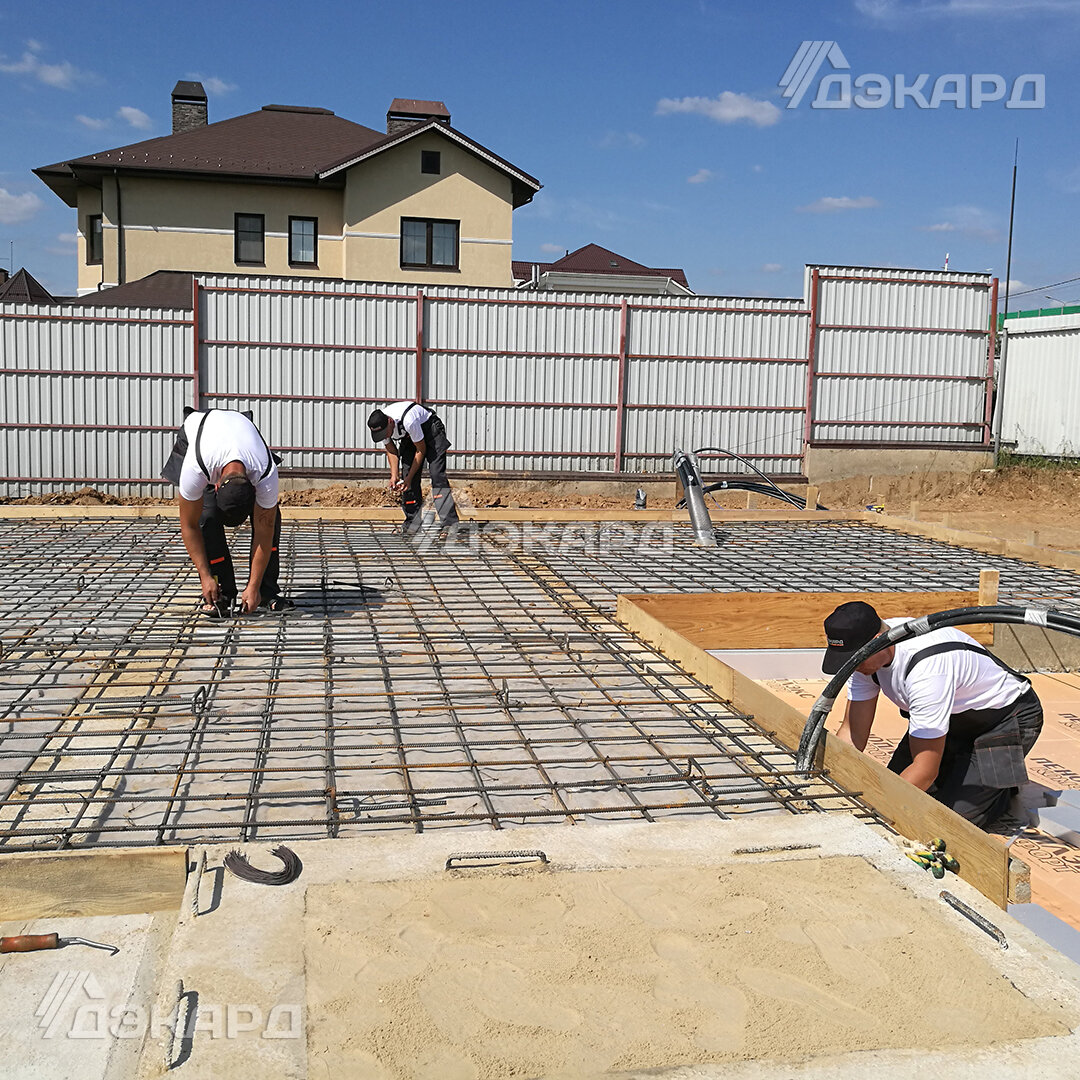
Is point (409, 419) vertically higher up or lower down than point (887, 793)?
higher up

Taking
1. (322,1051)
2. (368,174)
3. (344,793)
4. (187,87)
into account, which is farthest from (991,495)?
(187,87)

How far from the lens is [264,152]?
790 inches

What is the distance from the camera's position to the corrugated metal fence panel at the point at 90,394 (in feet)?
40.3

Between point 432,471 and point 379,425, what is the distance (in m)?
0.72

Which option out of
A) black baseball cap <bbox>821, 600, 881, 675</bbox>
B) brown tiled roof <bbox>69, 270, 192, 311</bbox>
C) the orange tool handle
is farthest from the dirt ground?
the orange tool handle

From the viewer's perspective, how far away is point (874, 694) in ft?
11.8

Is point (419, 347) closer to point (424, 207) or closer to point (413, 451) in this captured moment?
point (413, 451)

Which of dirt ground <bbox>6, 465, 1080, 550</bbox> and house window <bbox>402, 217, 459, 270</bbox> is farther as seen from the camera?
house window <bbox>402, 217, 459, 270</bbox>

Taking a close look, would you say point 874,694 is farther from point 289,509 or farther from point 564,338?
point 564,338

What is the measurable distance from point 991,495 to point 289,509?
1008cm

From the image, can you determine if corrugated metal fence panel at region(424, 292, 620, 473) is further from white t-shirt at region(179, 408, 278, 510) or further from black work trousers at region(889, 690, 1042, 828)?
black work trousers at region(889, 690, 1042, 828)

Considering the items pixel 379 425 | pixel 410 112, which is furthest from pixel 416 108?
pixel 379 425

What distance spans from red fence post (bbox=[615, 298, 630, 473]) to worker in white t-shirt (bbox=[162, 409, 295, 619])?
879 cm

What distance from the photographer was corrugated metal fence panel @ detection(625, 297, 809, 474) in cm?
1373
